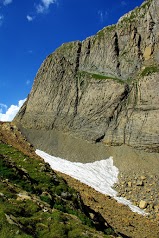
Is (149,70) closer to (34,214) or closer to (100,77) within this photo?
(100,77)

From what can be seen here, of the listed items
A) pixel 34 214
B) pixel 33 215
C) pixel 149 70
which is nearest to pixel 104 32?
pixel 149 70

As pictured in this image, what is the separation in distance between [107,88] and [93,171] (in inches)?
868

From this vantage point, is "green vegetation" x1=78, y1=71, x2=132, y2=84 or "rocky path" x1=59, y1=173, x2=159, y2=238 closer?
"rocky path" x1=59, y1=173, x2=159, y2=238

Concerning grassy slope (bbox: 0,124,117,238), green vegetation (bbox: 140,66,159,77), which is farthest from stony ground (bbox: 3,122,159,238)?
green vegetation (bbox: 140,66,159,77)

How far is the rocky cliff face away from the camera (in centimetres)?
6731

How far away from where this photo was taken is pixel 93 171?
195 feet

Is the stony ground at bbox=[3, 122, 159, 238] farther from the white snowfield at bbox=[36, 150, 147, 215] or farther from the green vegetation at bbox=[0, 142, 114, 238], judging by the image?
the green vegetation at bbox=[0, 142, 114, 238]

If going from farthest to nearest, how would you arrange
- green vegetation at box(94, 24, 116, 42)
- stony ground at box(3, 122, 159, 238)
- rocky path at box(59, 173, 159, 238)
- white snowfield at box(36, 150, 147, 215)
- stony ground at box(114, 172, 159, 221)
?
1. green vegetation at box(94, 24, 116, 42)
2. white snowfield at box(36, 150, 147, 215)
3. stony ground at box(114, 172, 159, 221)
4. stony ground at box(3, 122, 159, 238)
5. rocky path at box(59, 173, 159, 238)

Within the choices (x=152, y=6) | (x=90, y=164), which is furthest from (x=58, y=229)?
(x=152, y=6)

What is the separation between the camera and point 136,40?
7506 centimetres

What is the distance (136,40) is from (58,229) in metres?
66.6

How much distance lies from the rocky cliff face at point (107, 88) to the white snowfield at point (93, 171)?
8213 millimetres

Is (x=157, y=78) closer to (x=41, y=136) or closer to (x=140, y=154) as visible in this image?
(x=140, y=154)

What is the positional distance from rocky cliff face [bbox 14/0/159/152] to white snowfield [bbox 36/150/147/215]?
8.21m
